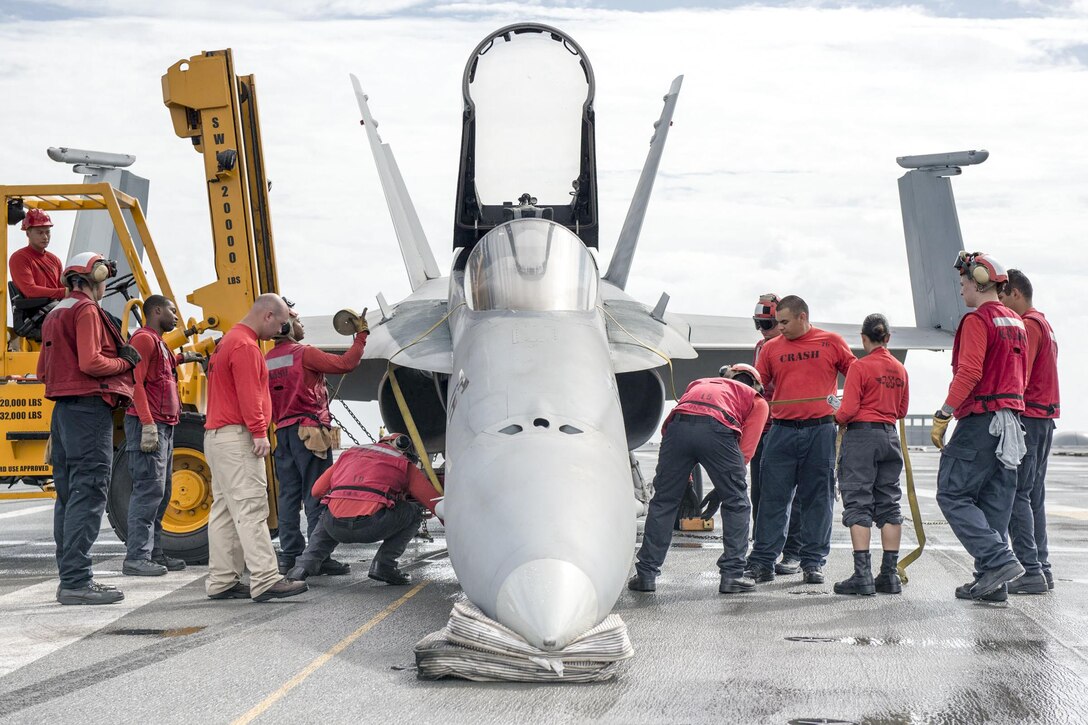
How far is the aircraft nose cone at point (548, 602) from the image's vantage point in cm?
464

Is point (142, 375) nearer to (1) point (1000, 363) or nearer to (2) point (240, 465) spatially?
(2) point (240, 465)

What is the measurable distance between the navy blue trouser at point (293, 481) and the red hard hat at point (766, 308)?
370 cm

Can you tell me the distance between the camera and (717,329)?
1409 cm

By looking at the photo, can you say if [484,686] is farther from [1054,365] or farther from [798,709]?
[1054,365]

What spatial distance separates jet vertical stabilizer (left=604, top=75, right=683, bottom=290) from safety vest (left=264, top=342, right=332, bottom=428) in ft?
13.3

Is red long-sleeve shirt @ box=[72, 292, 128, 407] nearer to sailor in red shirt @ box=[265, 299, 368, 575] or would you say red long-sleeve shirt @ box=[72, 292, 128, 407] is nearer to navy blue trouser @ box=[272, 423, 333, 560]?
sailor in red shirt @ box=[265, 299, 368, 575]

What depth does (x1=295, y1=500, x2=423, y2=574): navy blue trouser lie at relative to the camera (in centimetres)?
749

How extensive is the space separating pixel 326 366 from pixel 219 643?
3083mm

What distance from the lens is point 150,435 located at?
8.14 metres

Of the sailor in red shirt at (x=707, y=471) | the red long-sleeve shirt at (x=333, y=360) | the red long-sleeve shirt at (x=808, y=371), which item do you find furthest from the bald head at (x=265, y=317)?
the red long-sleeve shirt at (x=808, y=371)

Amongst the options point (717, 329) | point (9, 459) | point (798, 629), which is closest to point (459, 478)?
point (798, 629)

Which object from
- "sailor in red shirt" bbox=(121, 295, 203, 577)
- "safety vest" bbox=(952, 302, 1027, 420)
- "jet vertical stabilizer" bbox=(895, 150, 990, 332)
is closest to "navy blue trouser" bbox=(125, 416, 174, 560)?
"sailor in red shirt" bbox=(121, 295, 203, 577)

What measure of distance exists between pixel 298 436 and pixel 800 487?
155 inches

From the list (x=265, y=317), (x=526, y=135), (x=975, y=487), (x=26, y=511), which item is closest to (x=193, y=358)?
(x=265, y=317)
